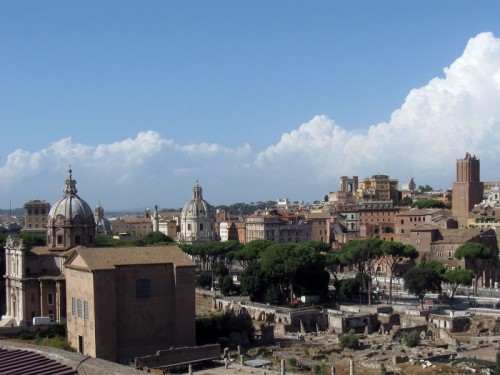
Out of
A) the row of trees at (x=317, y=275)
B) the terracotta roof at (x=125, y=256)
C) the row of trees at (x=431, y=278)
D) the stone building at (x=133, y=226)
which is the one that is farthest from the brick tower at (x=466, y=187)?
the stone building at (x=133, y=226)

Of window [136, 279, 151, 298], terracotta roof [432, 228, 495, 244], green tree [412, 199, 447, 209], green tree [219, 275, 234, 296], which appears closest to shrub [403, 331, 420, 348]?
window [136, 279, 151, 298]

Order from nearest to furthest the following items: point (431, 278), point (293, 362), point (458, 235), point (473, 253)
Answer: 1. point (293, 362)
2. point (431, 278)
3. point (473, 253)
4. point (458, 235)

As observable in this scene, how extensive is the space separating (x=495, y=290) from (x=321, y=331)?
22.0 m

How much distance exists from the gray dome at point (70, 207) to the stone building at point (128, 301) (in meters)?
11.1

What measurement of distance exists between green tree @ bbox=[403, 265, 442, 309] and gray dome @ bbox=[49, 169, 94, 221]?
2363 cm

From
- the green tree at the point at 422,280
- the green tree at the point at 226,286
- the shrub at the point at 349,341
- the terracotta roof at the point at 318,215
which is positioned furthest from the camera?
the terracotta roof at the point at 318,215

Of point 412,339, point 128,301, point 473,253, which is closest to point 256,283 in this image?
point 412,339

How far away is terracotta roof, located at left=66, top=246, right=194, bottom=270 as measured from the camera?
41125 mm

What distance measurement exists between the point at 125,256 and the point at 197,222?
6376cm

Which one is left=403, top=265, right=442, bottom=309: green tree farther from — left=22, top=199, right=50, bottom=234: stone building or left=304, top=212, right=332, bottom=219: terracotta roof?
left=22, top=199, right=50, bottom=234: stone building

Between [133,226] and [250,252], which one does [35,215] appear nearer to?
[133,226]

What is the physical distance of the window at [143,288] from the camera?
41.7 metres

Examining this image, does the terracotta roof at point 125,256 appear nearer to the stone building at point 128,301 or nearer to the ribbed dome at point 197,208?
the stone building at point 128,301

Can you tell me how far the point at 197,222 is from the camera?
106000mm
